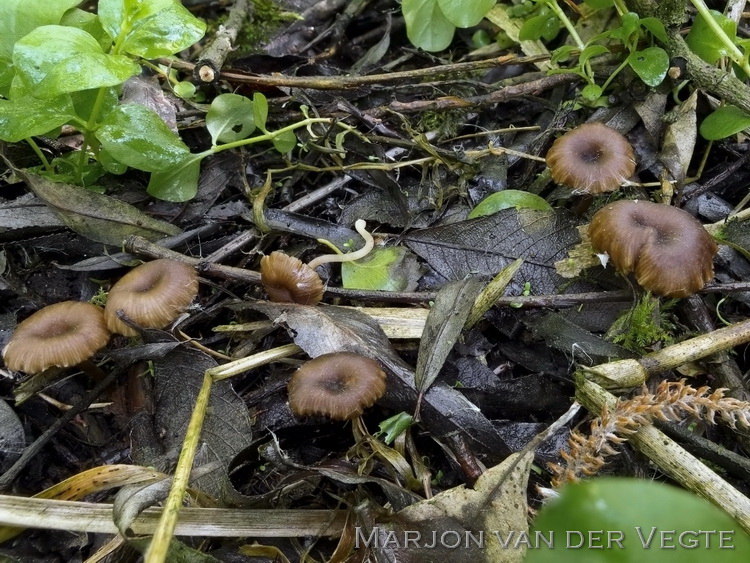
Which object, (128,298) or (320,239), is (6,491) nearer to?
(128,298)

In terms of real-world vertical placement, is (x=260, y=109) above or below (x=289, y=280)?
above

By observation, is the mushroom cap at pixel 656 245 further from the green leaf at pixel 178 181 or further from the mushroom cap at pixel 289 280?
the green leaf at pixel 178 181

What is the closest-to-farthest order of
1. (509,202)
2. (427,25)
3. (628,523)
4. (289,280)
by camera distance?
(628,523), (289,280), (509,202), (427,25)

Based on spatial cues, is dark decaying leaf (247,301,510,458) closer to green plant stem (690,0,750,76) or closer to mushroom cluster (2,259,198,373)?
mushroom cluster (2,259,198,373)

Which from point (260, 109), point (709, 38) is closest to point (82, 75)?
point (260, 109)

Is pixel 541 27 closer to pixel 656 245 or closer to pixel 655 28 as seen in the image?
pixel 655 28

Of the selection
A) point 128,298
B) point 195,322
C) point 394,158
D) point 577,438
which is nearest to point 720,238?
point 577,438
